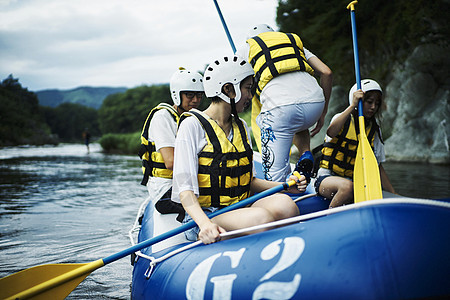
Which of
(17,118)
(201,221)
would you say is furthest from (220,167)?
(17,118)

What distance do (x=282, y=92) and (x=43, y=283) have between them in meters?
1.84

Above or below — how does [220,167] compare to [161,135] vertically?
below

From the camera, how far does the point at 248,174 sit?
215 centimetres

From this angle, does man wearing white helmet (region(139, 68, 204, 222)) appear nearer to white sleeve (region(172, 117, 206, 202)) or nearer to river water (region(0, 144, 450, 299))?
white sleeve (region(172, 117, 206, 202))

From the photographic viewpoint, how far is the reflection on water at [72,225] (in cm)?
325

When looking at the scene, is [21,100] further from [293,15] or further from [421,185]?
[421,185]

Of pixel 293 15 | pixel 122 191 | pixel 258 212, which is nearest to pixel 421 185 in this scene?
pixel 122 191

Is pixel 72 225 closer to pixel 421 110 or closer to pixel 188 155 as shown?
pixel 188 155

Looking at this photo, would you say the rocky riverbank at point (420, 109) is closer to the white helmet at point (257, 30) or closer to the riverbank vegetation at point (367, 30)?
the riverbank vegetation at point (367, 30)

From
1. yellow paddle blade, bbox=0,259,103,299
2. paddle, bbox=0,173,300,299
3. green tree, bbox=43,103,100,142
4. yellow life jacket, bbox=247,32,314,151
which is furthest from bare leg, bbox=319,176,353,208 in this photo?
green tree, bbox=43,103,100,142

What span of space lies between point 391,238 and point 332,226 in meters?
0.21

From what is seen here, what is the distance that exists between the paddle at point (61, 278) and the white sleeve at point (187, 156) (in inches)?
7.4

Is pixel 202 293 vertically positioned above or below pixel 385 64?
below

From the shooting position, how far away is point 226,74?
2037mm
